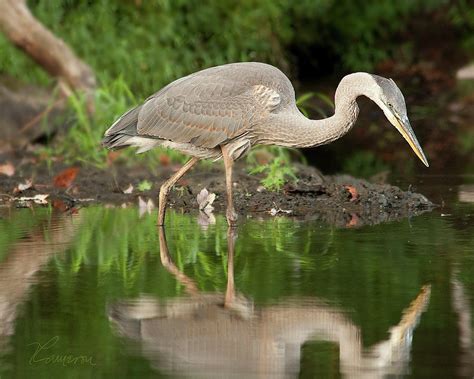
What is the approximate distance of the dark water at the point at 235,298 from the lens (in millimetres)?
5977

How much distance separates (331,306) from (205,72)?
13.1ft

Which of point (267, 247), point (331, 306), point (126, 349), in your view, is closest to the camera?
point (126, 349)

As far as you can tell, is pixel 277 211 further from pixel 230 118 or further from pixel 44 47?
pixel 44 47

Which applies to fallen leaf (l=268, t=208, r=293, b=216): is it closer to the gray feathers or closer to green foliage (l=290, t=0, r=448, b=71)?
the gray feathers

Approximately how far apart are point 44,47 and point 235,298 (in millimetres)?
9125

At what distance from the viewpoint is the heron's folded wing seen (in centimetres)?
1015

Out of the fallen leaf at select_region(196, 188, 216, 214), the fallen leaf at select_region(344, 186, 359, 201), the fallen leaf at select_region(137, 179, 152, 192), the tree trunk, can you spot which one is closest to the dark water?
the fallen leaf at select_region(196, 188, 216, 214)

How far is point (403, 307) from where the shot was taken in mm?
7109

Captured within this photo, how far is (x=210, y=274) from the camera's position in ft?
27.1

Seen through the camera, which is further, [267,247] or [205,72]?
[205,72]

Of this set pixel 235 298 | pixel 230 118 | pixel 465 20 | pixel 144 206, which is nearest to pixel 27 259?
pixel 235 298

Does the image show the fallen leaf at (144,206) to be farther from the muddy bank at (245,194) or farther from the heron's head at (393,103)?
the heron's head at (393,103)

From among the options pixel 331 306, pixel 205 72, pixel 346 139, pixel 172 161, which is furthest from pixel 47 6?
pixel 331 306

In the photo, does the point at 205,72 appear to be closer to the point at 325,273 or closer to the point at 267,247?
the point at 267,247
